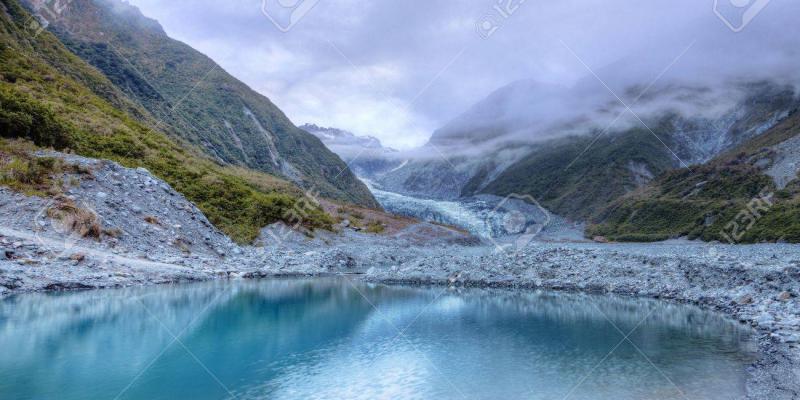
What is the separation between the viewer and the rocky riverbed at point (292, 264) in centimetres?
2167

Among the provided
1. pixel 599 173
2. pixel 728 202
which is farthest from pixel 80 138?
pixel 599 173

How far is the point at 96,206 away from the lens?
104 ft

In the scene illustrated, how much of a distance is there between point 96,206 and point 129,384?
73.7ft

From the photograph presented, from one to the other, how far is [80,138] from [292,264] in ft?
67.0

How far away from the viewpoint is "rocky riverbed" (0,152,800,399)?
71.1 feet

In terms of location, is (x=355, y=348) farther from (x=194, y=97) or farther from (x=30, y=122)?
(x=194, y=97)

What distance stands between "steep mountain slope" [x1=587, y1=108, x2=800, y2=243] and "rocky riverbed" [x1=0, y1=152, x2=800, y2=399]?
28751 millimetres

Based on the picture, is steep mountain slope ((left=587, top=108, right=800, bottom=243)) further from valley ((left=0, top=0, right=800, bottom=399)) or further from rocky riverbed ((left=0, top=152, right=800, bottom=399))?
rocky riverbed ((left=0, top=152, right=800, bottom=399))

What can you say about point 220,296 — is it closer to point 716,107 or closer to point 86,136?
point 86,136

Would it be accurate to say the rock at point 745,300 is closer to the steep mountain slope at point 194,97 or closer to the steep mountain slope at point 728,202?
the steep mountain slope at point 728,202

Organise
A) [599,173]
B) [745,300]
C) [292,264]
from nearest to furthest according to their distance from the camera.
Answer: [745,300], [292,264], [599,173]

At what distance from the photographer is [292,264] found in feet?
127

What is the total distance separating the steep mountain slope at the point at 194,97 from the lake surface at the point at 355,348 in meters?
55.9

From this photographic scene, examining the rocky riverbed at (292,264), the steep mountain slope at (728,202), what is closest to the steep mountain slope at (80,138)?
the rocky riverbed at (292,264)
